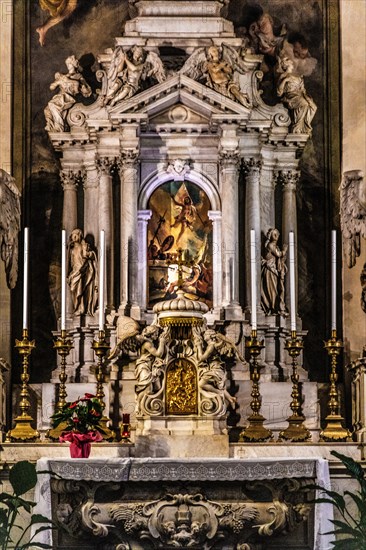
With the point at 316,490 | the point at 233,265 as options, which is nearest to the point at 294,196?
the point at 233,265

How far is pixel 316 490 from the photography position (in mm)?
16078

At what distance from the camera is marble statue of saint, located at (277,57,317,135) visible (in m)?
20.4

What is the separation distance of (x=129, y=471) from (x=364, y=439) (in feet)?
11.6

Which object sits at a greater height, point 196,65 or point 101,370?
point 196,65

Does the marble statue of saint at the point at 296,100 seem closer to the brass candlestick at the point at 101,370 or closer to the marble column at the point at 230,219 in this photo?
the marble column at the point at 230,219

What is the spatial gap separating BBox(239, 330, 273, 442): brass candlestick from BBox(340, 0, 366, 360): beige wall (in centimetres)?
269

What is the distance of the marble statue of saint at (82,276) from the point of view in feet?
65.5

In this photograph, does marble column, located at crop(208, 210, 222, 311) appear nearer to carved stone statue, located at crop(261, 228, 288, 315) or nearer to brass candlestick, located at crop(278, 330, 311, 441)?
carved stone statue, located at crop(261, 228, 288, 315)

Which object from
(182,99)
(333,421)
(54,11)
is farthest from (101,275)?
(54,11)

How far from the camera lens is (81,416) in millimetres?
16812

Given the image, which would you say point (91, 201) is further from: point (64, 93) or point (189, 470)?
point (189, 470)

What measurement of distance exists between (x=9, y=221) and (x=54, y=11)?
322 cm

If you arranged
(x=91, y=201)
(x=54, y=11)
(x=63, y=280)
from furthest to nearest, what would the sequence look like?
(x=54, y=11), (x=91, y=201), (x=63, y=280)

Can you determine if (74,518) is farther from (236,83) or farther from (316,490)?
(236,83)
